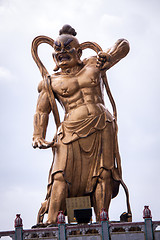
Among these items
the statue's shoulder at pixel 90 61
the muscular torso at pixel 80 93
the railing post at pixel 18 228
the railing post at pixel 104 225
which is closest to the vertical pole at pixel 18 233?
the railing post at pixel 18 228

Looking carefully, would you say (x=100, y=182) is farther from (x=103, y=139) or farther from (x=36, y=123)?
(x=36, y=123)

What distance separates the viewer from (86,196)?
12500 millimetres

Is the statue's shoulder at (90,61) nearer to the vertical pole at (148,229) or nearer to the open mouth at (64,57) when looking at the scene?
the open mouth at (64,57)

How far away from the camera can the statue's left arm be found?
1316cm

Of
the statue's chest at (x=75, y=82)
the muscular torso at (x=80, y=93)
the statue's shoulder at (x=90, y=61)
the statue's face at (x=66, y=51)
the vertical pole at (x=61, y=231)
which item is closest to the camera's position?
the vertical pole at (x=61, y=231)

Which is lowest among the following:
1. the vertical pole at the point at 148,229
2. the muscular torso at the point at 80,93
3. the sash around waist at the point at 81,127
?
the vertical pole at the point at 148,229

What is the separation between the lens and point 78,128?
1298 cm

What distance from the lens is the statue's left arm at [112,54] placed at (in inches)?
518

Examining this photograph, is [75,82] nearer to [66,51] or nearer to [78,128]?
[66,51]

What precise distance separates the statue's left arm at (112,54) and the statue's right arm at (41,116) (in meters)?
1.31

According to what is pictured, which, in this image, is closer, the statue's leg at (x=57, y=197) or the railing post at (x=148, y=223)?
the railing post at (x=148, y=223)

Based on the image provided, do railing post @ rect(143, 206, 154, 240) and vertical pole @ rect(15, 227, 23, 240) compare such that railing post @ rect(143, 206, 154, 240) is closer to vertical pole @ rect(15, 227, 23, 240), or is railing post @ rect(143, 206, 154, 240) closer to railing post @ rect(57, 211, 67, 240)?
railing post @ rect(57, 211, 67, 240)

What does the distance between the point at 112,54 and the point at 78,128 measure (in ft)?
5.60

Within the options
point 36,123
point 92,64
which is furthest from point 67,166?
point 92,64
